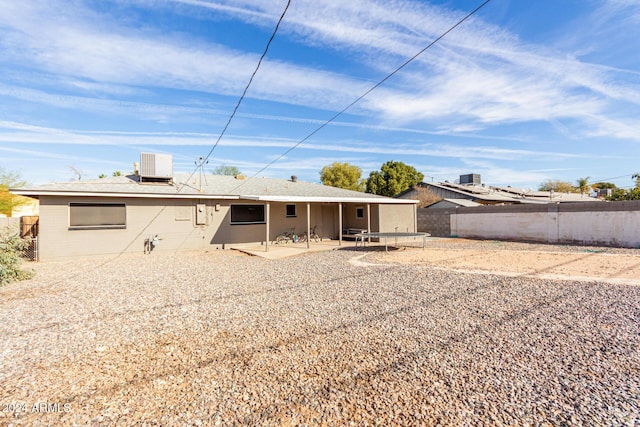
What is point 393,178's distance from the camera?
114 ft

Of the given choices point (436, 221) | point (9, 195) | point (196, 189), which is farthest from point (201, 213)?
point (9, 195)

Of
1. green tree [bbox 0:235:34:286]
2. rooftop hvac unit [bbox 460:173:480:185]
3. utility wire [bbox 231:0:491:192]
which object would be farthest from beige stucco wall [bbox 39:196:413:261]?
rooftop hvac unit [bbox 460:173:480:185]

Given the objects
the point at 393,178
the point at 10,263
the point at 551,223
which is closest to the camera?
the point at 10,263

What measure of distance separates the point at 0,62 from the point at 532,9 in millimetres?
15038

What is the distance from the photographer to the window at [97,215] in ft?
35.9

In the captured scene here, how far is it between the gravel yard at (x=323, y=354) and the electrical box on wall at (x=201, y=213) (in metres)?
6.55

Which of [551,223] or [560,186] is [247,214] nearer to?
[551,223]

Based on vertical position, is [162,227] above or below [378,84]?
below

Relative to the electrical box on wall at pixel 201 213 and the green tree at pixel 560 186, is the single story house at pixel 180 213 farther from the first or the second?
the green tree at pixel 560 186

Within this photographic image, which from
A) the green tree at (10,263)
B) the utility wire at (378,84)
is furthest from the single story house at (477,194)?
the green tree at (10,263)

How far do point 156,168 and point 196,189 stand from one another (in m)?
1.96

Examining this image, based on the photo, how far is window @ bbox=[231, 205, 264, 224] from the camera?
552 inches

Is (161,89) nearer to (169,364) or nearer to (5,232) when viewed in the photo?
(5,232)

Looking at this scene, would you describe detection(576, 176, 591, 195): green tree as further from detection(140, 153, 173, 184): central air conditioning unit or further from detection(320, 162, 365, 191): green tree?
detection(140, 153, 173, 184): central air conditioning unit
